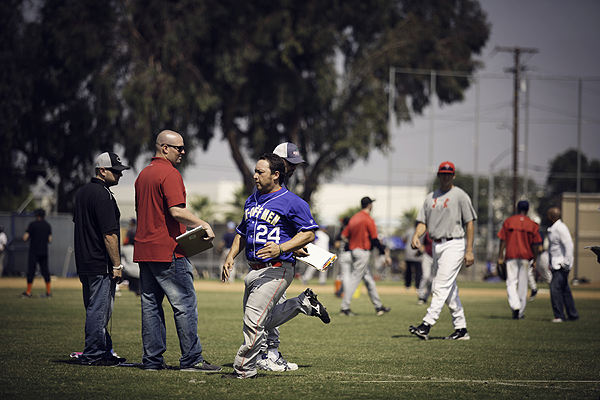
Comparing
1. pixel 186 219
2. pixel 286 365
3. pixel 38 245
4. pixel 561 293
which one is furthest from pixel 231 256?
pixel 38 245

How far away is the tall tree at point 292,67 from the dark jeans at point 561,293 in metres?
22.7

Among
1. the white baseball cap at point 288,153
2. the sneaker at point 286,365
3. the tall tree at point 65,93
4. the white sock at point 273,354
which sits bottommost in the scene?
the sneaker at point 286,365

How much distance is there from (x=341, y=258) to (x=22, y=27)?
24958 mm

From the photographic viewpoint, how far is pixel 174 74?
33781 millimetres

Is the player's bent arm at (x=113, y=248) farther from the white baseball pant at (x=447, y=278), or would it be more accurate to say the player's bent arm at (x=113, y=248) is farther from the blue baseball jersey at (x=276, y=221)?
the white baseball pant at (x=447, y=278)

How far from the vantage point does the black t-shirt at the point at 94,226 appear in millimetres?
7160

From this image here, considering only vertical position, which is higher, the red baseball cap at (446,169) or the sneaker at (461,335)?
the red baseball cap at (446,169)

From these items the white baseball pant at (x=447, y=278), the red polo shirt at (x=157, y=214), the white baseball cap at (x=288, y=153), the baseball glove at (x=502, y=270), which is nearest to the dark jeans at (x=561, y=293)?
the baseball glove at (x=502, y=270)

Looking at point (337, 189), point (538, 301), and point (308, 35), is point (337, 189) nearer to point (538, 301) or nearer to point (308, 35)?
point (308, 35)

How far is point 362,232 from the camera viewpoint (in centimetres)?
1418

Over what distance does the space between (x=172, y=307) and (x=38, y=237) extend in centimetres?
1165

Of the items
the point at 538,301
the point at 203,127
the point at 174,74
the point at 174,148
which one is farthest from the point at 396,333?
the point at 203,127

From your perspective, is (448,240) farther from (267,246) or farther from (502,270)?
(267,246)

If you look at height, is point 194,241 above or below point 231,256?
above
